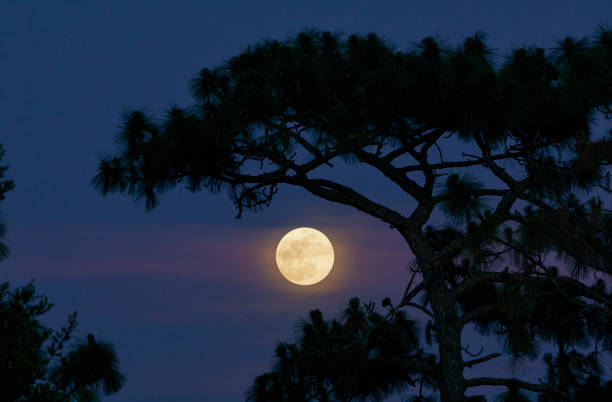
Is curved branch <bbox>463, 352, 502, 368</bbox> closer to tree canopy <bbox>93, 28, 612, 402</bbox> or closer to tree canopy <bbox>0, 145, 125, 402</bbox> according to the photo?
tree canopy <bbox>93, 28, 612, 402</bbox>

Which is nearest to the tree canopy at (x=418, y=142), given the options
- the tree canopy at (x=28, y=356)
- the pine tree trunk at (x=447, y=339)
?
the pine tree trunk at (x=447, y=339)

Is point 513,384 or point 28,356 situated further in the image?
point 513,384

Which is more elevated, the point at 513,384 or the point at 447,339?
the point at 447,339

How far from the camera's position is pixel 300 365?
13617 mm

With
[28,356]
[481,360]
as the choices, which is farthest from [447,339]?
[28,356]

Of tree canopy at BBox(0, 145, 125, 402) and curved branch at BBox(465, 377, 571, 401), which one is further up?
curved branch at BBox(465, 377, 571, 401)

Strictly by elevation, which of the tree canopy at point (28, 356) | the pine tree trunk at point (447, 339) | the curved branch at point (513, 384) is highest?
the pine tree trunk at point (447, 339)

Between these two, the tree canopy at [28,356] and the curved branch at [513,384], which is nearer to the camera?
the tree canopy at [28,356]

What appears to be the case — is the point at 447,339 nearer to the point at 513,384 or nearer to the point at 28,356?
the point at 513,384

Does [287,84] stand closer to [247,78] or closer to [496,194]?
[247,78]

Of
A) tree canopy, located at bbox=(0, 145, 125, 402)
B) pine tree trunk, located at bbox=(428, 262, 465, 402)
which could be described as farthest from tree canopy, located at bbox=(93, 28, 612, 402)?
tree canopy, located at bbox=(0, 145, 125, 402)

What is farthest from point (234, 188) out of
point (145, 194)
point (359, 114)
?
point (359, 114)

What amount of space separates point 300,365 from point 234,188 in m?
3.20

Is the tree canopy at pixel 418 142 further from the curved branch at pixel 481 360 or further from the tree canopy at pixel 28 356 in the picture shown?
the tree canopy at pixel 28 356
